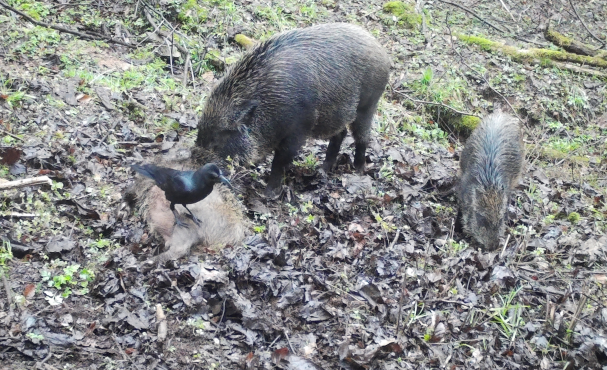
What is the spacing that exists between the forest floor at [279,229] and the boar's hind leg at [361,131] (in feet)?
0.53

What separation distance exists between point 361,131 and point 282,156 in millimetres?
1340

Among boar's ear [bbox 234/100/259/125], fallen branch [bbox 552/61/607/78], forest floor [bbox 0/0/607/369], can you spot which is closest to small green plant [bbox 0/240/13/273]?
forest floor [bbox 0/0/607/369]

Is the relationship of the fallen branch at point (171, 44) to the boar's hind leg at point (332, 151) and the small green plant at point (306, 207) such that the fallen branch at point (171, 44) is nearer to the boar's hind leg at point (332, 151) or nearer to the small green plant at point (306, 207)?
the boar's hind leg at point (332, 151)

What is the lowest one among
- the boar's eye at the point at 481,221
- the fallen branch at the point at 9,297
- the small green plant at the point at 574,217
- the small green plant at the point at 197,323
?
the small green plant at the point at 574,217

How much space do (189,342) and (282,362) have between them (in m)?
0.67

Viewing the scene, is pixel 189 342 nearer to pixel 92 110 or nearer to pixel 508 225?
pixel 92 110

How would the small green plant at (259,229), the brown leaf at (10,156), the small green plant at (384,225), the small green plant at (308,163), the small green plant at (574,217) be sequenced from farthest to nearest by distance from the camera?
the small green plant at (574,217) → the small green plant at (308,163) → the small green plant at (384,225) → the small green plant at (259,229) → the brown leaf at (10,156)

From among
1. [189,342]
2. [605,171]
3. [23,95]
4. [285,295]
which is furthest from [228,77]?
[605,171]

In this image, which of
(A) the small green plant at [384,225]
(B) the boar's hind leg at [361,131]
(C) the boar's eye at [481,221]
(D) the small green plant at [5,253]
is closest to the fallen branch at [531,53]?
(B) the boar's hind leg at [361,131]

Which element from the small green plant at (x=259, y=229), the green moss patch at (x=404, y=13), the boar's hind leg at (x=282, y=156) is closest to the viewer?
the small green plant at (x=259, y=229)

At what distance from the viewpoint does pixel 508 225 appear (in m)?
7.07

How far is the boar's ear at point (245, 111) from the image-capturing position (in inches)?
235

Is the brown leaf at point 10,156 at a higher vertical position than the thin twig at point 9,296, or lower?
higher

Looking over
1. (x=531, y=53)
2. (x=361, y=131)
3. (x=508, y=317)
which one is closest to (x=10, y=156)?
(x=361, y=131)
